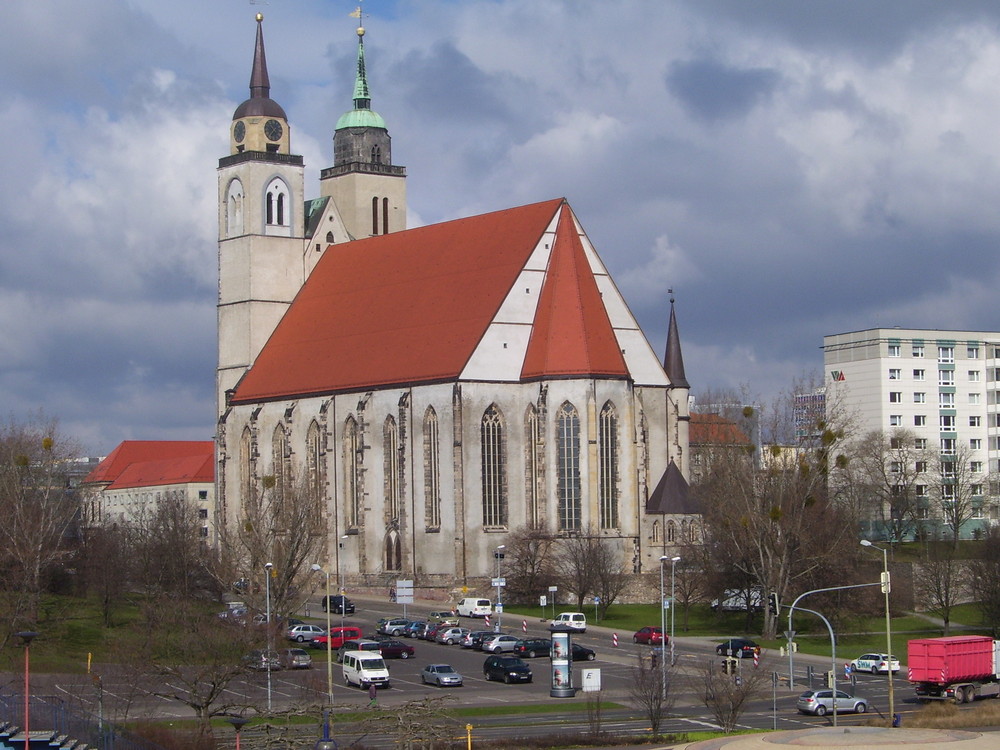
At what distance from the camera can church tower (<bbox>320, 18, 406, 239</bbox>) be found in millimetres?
119375

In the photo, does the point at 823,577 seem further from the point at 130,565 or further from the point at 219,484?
the point at 219,484

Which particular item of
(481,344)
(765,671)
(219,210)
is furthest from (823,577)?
(219,210)

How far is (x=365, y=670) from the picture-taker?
2616 inches

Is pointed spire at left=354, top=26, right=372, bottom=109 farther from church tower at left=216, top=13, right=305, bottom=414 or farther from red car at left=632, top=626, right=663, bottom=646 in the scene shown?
red car at left=632, top=626, right=663, bottom=646

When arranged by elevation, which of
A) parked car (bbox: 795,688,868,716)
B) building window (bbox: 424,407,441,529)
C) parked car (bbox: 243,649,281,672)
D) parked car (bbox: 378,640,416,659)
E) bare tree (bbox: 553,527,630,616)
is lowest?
parked car (bbox: 795,688,868,716)

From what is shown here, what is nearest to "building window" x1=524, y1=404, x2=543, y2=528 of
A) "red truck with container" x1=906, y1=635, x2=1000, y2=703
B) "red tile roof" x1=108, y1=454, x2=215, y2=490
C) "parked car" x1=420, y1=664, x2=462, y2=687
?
"parked car" x1=420, y1=664, x2=462, y2=687

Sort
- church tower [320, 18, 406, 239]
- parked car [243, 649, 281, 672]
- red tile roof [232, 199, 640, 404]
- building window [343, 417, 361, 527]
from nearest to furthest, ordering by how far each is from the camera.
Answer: parked car [243, 649, 281, 672] < red tile roof [232, 199, 640, 404] < building window [343, 417, 361, 527] < church tower [320, 18, 406, 239]

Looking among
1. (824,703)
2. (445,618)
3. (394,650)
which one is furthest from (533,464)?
(824,703)

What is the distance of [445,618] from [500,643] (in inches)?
528

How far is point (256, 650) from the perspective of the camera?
5853cm

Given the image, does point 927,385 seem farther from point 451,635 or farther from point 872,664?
point 872,664

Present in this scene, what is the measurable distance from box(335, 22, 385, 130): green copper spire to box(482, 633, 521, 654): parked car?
51.7 meters

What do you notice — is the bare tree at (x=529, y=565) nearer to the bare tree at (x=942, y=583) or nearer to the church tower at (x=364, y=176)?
the bare tree at (x=942, y=583)

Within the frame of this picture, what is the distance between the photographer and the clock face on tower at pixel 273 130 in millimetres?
116062
